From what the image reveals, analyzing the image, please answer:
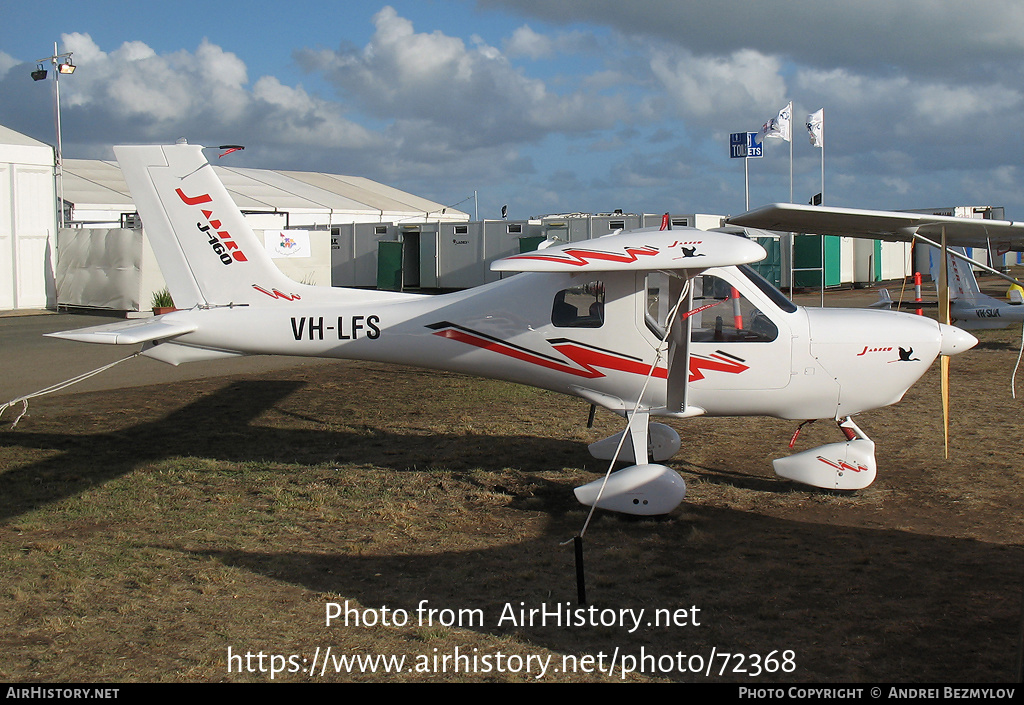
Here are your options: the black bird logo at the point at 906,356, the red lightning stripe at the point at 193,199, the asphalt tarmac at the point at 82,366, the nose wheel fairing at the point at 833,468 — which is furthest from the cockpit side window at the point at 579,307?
the asphalt tarmac at the point at 82,366

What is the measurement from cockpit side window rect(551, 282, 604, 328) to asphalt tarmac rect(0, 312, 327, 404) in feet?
28.4

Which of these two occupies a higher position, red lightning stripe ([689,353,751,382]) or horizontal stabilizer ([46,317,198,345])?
horizontal stabilizer ([46,317,198,345])

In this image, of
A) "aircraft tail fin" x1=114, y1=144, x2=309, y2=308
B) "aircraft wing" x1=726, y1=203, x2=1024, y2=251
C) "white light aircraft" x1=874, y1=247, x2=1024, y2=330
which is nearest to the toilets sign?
"white light aircraft" x1=874, y1=247, x2=1024, y2=330

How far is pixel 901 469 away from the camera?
311 inches

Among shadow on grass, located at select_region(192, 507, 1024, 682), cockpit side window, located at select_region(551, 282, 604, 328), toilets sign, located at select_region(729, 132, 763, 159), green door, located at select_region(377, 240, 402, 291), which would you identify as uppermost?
toilets sign, located at select_region(729, 132, 763, 159)

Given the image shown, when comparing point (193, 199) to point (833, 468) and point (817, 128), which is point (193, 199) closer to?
point (833, 468)

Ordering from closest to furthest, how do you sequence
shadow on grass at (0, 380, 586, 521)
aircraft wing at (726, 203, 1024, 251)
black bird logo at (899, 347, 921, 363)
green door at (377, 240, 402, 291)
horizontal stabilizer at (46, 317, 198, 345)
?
aircraft wing at (726, 203, 1024, 251) → horizontal stabilizer at (46, 317, 198, 345) → black bird logo at (899, 347, 921, 363) → shadow on grass at (0, 380, 586, 521) → green door at (377, 240, 402, 291)

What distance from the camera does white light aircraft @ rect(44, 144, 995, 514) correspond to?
699cm

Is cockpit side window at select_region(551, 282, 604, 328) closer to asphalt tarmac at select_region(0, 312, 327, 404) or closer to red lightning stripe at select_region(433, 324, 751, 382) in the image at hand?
red lightning stripe at select_region(433, 324, 751, 382)

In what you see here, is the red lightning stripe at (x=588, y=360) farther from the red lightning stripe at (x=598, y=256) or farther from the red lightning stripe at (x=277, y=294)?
the red lightning stripe at (x=277, y=294)

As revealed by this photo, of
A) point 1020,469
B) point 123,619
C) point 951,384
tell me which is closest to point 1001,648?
point 1020,469

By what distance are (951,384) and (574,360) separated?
8.04 metres

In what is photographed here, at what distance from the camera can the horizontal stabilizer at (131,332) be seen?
687 centimetres

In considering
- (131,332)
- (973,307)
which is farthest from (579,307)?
(973,307)
